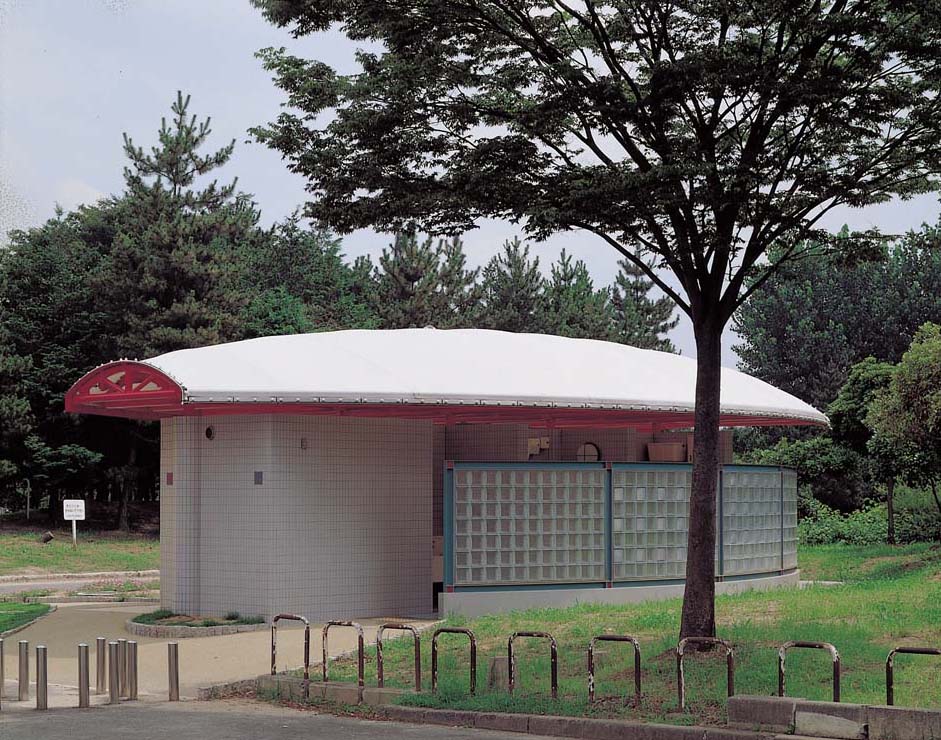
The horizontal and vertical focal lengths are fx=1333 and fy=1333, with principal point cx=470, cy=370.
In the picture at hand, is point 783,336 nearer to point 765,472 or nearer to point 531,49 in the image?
point 765,472

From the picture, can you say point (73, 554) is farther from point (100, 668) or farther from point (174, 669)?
point (174, 669)

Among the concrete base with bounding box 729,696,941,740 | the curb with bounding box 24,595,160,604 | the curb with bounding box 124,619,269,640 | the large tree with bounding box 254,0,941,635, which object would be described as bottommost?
the curb with bounding box 24,595,160,604

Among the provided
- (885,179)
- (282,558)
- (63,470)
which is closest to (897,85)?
(885,179)

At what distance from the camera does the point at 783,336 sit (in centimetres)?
6638

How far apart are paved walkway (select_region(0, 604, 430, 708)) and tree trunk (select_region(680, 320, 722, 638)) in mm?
4640

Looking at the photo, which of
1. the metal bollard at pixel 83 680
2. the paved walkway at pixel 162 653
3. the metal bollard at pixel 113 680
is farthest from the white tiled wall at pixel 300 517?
the metal bollard at pixel 83 680

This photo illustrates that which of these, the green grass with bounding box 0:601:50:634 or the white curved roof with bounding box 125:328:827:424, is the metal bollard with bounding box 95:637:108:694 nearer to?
the white curved roof with bounding box 125:328:827:424

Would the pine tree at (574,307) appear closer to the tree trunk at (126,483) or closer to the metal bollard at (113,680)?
the tree trunk at (126,483)

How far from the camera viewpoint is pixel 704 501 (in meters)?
14.8

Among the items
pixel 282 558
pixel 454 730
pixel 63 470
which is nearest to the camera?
pixel 454 730

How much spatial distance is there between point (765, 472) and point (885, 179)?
10256 mm

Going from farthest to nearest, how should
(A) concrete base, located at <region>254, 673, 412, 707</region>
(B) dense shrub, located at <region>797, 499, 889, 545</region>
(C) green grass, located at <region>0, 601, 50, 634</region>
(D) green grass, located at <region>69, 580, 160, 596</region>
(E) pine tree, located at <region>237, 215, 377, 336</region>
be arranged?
(E) pine tree, located at <region>237, 215, 377, 336</region> < (B) dense shrub, located at <region>797, 499, 889, 545</region> < (D) green grass, located at <region>69, 580, 160, 596</region> < (C) green grass, located at <region>0, 601, 50, 634</region> < (A) concrete base, located at <region>254, 673, 412, 707</region>

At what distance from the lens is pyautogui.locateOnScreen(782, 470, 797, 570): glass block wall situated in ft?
83.8

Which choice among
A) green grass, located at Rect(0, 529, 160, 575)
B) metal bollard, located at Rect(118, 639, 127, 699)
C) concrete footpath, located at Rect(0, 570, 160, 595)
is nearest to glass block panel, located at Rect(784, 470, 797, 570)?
metal bollard, located at Rect(118, 639, 127, 699)
